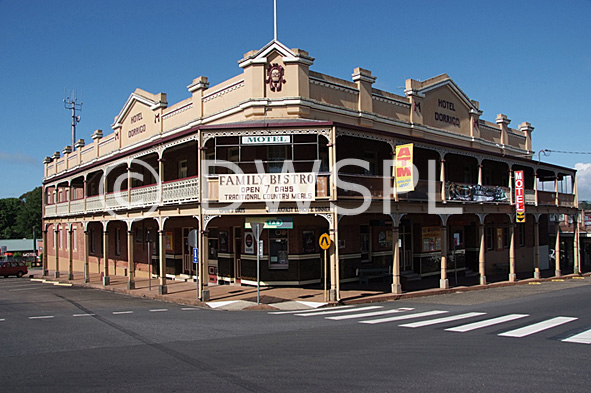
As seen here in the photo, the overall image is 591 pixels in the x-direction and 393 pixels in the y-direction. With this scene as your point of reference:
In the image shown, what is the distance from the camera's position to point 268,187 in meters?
17.1

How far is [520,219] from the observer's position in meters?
25.3

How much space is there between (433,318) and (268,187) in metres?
7.04

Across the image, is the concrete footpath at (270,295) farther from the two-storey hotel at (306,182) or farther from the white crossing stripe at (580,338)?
the white crossing stripe at (580,338)

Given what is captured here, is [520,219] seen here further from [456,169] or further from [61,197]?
[61,197]

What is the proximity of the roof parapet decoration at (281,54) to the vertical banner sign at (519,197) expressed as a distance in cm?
1300

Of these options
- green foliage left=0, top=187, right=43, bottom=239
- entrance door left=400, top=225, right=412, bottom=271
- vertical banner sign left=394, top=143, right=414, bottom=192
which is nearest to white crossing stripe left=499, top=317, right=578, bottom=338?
vertical banner sign left=394, top=143, right=414, bottom=192

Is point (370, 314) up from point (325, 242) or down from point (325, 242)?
down

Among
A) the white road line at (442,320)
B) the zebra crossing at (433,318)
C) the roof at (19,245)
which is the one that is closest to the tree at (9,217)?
the roof at (19,245)

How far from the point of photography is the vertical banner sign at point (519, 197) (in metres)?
25.2

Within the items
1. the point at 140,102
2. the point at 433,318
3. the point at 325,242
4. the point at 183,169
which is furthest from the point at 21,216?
the point at 433,318

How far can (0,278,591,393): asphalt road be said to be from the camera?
6887 mm

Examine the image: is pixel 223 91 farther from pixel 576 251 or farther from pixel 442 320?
pixel 576 251

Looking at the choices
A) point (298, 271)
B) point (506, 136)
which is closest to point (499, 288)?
point (298, 271)

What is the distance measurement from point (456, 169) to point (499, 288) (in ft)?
23.7
